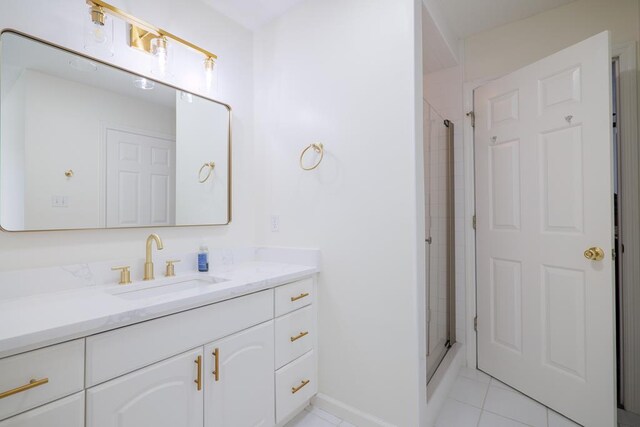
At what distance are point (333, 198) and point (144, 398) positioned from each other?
48.2 inches

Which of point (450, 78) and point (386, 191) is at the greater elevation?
point (450, 78)

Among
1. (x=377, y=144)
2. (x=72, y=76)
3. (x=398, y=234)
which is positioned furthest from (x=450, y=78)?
(x=72, y=76)

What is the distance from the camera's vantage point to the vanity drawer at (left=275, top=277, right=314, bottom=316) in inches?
60.5

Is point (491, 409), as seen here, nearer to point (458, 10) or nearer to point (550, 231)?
point (550, 231)

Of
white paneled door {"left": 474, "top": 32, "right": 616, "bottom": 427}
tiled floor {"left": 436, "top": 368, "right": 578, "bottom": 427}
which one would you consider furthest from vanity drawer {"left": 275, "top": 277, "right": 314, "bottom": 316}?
white paneled door {"left": 474, "top": 32, "right": 616, "bottom": 427}

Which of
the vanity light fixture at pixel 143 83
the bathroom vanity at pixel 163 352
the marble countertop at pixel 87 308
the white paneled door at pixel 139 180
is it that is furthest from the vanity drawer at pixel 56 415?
the vanity light fixture at pixel 143 83

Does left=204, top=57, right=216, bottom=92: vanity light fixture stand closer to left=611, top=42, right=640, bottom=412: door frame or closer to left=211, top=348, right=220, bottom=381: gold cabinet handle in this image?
left=211, top=348, right=220, bottom=381: gold cabinet handle

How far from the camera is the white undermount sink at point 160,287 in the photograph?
1342mm

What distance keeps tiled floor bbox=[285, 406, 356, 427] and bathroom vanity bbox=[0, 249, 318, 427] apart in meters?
0.06

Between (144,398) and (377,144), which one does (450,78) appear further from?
(144,398)

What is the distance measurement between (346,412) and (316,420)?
0.58 ft

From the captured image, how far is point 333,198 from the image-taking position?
173 centimetres

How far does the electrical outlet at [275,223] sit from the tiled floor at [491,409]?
1463 mm

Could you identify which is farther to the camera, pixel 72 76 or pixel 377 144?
pixel 377 144
